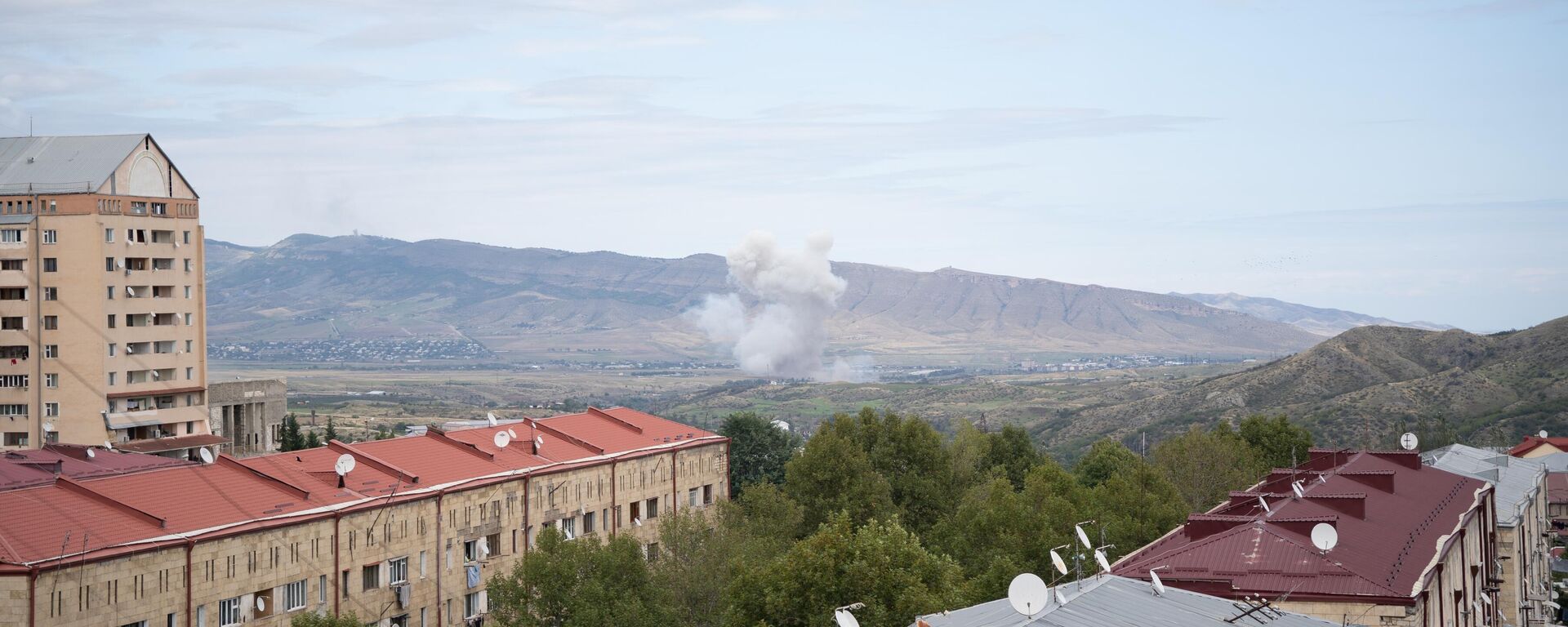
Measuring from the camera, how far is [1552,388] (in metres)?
160

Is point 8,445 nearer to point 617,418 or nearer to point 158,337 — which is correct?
point 158,337

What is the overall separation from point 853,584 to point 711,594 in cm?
1193

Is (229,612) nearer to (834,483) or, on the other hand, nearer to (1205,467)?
(834,483)

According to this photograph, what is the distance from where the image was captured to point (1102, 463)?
328 ft

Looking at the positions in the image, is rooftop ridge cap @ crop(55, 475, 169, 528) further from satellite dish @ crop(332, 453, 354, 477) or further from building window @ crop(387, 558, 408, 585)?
building window @ crop(387, 558, 408, 585)

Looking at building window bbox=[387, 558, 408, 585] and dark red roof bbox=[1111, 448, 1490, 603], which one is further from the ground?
dark red roof bbox=[1111, 448, 1490, 603]

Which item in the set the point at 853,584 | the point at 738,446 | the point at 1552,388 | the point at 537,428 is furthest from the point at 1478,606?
the point at 1552,388

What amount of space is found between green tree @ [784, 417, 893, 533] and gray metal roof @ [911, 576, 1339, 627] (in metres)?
40.9

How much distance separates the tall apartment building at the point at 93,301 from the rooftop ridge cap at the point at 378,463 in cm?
4078

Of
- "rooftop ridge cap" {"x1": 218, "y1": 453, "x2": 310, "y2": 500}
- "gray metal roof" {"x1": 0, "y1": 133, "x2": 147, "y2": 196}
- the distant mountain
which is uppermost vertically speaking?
"gray metal roof" {"x1": 0, "y1": 133, "x2": 147, "y2": 196}

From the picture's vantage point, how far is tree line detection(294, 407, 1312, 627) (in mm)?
46125

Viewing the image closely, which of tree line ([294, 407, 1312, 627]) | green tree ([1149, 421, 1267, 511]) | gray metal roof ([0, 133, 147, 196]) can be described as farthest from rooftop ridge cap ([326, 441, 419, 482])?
gray metal roof ([0, 133, 147, 196])

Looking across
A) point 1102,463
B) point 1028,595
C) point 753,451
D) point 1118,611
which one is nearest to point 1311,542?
point 1118,611

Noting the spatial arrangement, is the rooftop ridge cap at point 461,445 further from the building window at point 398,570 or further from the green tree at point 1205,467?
the green tree at point 1205,467
